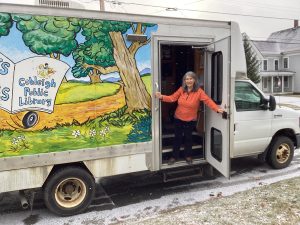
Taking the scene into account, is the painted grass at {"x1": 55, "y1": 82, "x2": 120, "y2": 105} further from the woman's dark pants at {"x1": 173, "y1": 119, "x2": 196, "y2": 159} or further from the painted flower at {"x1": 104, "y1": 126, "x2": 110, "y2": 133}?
the woman's dark pants at {"x1": 173, "y1": 119, "x2": 196, "y2": 159}

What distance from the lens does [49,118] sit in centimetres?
464

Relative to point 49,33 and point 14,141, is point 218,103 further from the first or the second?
point 14,141

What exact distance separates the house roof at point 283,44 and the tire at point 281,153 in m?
36.0

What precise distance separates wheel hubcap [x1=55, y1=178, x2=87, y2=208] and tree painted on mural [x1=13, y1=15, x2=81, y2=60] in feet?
6.21

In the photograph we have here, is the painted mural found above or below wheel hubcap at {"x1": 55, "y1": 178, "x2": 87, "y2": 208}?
above

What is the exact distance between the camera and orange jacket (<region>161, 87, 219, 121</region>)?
221 inches

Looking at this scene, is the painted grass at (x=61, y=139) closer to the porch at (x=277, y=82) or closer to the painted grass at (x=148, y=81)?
the painted grass at (x=148, y=81)

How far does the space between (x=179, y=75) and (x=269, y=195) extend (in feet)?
12.8

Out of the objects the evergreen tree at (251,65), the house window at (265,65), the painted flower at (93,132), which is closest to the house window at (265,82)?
the house window at (265,65)

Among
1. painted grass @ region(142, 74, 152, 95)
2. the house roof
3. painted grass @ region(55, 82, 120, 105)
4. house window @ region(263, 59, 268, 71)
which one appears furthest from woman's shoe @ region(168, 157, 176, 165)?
house window @ region(263, 59, 268, 71)

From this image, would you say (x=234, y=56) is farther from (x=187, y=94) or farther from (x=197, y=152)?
(x=197, y=152)

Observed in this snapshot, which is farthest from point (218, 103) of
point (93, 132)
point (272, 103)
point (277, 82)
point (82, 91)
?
point (277, 82)

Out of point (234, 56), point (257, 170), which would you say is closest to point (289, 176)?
point (257, 170)

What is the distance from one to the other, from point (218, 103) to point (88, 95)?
88.1 inches
